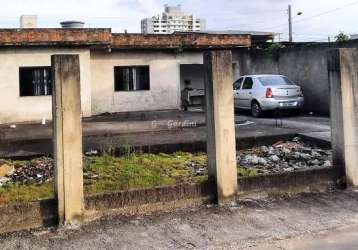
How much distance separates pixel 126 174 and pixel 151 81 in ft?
48.5

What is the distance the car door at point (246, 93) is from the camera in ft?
59.3

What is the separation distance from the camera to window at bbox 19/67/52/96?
18.9 meters

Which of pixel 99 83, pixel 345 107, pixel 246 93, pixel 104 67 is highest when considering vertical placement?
pixel 104 67

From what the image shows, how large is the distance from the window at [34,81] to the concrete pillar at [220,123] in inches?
541

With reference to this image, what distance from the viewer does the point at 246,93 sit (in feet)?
60.2

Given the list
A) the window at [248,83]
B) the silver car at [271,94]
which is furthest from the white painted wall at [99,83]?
the silver car at [271,94]

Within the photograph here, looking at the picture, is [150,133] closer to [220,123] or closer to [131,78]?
[220,123]

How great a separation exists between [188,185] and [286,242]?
1.58 meters

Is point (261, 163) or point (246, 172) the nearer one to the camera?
point (246, 172)

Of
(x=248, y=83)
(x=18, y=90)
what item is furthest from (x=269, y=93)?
(x=18, y=90)

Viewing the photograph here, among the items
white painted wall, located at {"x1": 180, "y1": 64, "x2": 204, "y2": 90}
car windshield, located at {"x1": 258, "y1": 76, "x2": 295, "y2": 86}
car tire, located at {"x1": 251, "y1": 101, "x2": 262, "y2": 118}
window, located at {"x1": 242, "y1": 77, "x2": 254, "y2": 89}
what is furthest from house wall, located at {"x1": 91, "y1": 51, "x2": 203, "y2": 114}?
car windshield, located at {"x1": 258, "y1": 76, "x2": 295, "y2": 86}

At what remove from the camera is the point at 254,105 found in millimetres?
17828

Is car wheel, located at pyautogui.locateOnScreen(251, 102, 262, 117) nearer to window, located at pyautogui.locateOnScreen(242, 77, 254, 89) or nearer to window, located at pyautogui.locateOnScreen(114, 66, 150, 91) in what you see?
window, located at pyautogui.locateOnScreen(242, 77, 254, 89)

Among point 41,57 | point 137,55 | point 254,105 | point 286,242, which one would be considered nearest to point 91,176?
point 286,242
